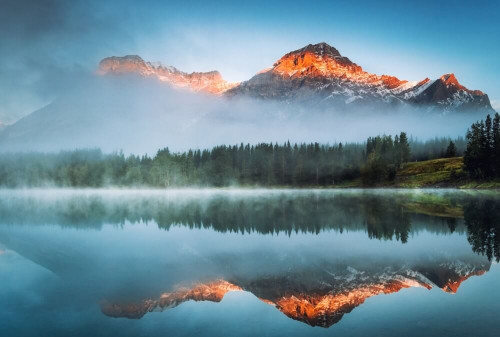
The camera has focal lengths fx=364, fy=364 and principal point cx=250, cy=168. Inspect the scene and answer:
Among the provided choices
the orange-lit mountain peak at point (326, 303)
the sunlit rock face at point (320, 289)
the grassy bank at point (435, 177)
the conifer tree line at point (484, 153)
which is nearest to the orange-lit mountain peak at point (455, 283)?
the sunlit rock face at point (320, 289)

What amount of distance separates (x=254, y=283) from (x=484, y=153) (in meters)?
125

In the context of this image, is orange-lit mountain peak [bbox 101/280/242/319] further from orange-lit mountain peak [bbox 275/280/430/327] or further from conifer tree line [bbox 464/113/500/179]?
conifer tree line [bbox 464/113/500/179]

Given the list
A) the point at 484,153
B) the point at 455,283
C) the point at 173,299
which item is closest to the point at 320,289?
the point at 173,299

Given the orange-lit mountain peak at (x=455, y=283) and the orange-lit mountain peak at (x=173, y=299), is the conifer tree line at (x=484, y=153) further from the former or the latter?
the orange-lit mountain peak at (x=173, y=299)

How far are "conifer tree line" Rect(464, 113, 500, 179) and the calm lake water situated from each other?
9781 centimetres

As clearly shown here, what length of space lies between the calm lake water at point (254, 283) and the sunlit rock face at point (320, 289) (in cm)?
5

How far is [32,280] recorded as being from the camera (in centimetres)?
1895

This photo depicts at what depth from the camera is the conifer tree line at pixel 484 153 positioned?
11512cm

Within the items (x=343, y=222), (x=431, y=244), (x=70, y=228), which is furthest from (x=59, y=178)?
(x=431, y=244)

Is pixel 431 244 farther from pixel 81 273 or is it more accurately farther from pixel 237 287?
pixel 81 273

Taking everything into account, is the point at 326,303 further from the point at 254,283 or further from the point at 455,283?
the point at 455,283

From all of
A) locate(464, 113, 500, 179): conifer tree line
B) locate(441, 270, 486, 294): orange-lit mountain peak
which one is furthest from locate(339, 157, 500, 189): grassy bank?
locate(441, 270, 486, 294): orange-lit mountain peak

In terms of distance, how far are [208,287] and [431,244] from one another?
18.3 metres

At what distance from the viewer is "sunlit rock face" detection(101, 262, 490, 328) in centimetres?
1444
